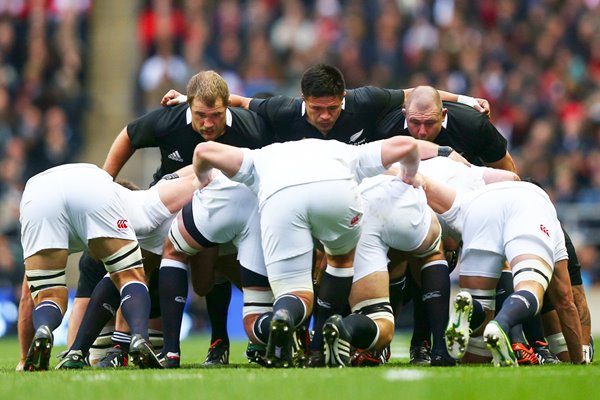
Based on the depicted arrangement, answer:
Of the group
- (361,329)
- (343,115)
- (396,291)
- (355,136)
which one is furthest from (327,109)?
(361,329)

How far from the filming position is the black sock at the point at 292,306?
7367mm

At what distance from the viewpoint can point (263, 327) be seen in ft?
25.0

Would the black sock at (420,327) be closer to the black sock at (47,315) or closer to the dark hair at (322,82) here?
the dark hair at (322,82)

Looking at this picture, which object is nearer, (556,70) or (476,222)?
(476,222)

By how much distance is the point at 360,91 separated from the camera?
923 cm

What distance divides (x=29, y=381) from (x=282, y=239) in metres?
1.69

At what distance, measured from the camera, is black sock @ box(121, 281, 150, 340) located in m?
7.73

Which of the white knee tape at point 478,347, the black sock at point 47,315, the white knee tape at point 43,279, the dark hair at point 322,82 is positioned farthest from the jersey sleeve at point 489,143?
the black sock at point 47,315

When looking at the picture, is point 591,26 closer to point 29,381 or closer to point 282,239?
point 282,239

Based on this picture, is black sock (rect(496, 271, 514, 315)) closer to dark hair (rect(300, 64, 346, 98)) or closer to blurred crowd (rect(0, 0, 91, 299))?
dark hair (rect(300, 64, 346, 98))

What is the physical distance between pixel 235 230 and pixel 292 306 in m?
0.83

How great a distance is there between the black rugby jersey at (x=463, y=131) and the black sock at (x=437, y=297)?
4.62 feet

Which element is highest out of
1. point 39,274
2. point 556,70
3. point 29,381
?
point 556,70

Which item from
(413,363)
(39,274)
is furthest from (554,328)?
(39,274)
